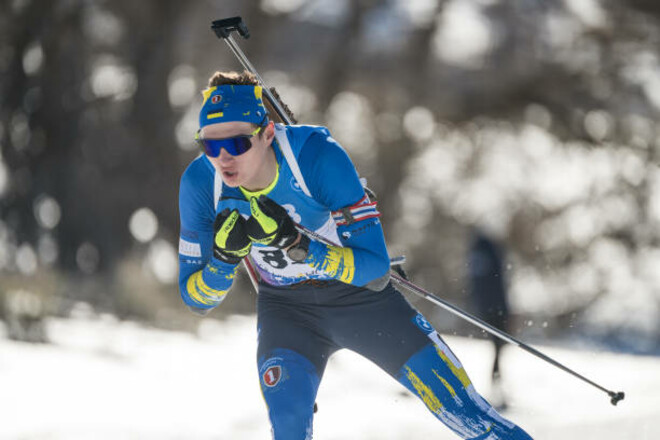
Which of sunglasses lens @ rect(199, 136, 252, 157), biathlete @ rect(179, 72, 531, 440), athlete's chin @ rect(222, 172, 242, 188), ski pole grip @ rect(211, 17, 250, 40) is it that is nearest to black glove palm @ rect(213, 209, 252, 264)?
biathlete @ rect(179, 72, 531, 440)

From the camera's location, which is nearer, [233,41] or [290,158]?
[290,158]

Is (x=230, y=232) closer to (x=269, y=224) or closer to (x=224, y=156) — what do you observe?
(x=269, y=224)

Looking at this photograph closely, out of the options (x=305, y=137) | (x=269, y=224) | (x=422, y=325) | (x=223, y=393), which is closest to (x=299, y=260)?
(x=269, y=224)

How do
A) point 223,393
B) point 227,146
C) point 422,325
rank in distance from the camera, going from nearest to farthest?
1. point 227,146
2. point 422,325
3. point 223,393

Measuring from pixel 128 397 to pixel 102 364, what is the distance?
202 centimetres

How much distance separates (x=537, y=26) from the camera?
19.7 m

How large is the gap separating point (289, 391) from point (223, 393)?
5.75 m

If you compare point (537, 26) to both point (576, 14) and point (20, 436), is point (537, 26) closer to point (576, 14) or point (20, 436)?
point (576, 14)

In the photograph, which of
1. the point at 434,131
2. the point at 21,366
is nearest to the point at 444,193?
the point at 434,131

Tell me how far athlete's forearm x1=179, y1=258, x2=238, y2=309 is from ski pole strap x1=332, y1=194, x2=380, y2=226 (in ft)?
1.76

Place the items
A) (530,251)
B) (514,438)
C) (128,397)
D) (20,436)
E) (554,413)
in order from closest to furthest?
(514,438)
(20,436)
(554,413)
(128,397)
(530,251)

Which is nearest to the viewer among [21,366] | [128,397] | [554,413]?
[554,413]

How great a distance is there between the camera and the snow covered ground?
7512mm

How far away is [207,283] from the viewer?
4020 mm
